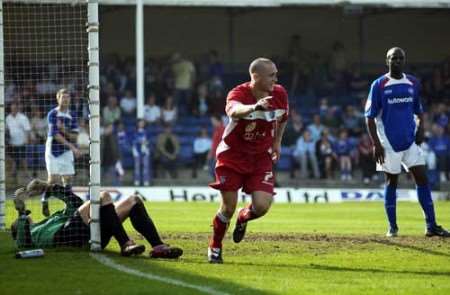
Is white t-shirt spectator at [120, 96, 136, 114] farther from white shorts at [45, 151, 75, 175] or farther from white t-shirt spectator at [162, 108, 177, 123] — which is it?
white shorts at [45, 151, 75, 175]

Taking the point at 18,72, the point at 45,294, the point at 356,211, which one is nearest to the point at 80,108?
the point at 18,72

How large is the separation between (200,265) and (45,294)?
2229 mm

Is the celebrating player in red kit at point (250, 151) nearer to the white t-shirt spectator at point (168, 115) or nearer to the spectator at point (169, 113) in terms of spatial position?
the spectator at point (169, 113)

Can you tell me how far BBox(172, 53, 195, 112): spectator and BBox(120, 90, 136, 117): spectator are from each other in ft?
4.91

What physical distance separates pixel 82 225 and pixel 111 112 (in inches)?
761

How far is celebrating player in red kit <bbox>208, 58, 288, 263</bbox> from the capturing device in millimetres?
10539

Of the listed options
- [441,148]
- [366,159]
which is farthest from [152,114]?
[441,148]

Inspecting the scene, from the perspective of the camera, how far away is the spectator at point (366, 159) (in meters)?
30.0

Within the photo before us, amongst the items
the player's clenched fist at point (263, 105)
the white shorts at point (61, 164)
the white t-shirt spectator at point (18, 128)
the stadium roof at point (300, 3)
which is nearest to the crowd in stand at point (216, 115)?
the white t-shirt spectator at point (18, 128)

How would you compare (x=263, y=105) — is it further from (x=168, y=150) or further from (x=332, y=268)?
(x=168, y=150)

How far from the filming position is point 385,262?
35.7 feet

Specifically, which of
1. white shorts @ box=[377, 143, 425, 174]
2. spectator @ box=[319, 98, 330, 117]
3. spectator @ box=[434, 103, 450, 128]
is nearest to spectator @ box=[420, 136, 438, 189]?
spectator @ box=[434, 103, 450, 128]

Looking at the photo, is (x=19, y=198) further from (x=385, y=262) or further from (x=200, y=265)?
(x=385, y=262)

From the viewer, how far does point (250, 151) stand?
10758 millimetres
